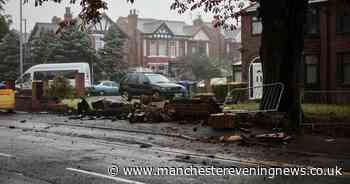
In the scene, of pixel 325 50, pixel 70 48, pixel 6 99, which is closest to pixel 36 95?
pixel 6 99

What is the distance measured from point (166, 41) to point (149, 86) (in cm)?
5215

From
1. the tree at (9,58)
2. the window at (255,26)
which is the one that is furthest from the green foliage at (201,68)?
the window at (255,26)

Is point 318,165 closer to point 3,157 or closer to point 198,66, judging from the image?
point 3,157

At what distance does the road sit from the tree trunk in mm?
4270

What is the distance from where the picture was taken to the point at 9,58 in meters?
63.5

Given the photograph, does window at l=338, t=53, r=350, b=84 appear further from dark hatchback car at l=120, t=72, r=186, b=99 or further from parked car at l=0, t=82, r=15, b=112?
parked car at l=0, t=82, r=15, b=112

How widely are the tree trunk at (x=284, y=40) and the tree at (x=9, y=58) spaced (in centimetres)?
5034

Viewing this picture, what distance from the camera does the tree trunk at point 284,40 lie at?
16.7 meters

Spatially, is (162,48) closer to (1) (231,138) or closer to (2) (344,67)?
(2) (344,67)

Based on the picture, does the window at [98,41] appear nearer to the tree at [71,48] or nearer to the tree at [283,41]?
the tree at [71,48]

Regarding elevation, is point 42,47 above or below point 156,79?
above

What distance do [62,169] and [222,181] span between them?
2.94m

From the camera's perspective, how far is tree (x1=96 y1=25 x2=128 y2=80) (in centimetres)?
6425

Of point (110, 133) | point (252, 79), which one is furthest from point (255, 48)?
point (110, 133)
